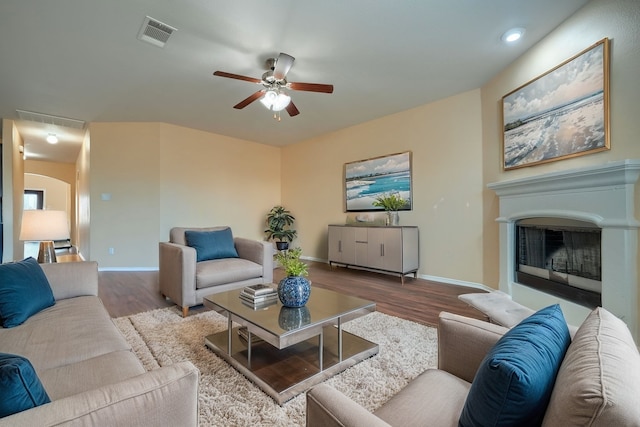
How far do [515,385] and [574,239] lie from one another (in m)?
2.67

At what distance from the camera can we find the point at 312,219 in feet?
20.2

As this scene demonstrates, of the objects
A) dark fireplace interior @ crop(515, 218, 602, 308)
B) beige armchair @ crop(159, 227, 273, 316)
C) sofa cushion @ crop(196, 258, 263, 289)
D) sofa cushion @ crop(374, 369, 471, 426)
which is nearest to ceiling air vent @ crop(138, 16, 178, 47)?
beige armchair @ crop(159, 227, 273, 316)

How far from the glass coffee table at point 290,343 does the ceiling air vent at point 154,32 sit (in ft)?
7.81

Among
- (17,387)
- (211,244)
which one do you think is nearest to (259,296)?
(17,387)

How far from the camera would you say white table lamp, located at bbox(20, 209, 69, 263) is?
2445 mm

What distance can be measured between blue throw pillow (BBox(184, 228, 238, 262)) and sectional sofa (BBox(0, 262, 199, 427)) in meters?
1.12

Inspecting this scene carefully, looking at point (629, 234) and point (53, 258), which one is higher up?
point (629, 234)

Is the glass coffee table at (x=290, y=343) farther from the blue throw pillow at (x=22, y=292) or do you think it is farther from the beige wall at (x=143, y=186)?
the beige wall at (x=143, y=186)

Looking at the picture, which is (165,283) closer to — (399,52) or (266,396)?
(266,396)

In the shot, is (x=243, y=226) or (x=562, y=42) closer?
(x=562, y=42)

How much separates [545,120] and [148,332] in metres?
3.99

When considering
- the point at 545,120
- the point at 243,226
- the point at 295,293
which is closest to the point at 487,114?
the point at 545,120

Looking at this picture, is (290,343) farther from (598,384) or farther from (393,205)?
(393,205)

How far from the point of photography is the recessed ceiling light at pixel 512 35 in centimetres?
258
